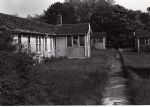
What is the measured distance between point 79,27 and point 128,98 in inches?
863

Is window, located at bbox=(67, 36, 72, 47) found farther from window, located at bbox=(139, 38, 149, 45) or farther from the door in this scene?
window, located at bbox=(139, 38, 149, 45)

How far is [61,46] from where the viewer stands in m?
29.7

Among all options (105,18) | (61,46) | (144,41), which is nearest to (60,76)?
(61,46)

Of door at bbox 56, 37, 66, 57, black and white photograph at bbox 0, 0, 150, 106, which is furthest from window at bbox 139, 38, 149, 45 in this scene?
door at bbox 56, 37, 66, 57

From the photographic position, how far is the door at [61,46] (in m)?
29.6

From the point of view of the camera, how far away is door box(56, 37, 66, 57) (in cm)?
2959

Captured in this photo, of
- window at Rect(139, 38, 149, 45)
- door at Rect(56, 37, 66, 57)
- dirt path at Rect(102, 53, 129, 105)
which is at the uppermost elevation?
window at Rect(139, 38, 149, 45)

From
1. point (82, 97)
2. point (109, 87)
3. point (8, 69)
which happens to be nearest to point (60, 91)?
point (82, 97)

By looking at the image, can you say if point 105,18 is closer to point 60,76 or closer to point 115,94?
point 60,76

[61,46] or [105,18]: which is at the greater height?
[105,18]

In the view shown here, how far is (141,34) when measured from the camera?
45250 millimetres

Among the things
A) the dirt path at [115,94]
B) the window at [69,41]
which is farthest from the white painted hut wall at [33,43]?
the dirt path at [115,94]

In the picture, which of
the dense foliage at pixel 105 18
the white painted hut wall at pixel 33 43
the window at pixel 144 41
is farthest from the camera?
the dense foliage at pixel 105 18

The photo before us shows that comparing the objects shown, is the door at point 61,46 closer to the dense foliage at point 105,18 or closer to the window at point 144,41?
the window at point 144,41
